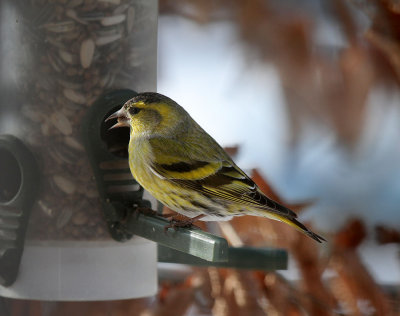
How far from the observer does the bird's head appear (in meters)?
3.72

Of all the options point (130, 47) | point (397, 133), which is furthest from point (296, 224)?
point (397, 133)

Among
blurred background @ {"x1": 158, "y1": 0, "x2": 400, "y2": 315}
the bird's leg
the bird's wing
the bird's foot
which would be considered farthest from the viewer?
blurred background @ {"x1": 158, "y1": 0, "x2": 400, "y2": 315}

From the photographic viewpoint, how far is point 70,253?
3.68 meters

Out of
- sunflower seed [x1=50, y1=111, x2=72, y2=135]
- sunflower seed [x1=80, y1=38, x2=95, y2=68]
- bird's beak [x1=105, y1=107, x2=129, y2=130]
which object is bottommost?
sunflower seed [x1=50, y1=111, x2=72, y2=135]

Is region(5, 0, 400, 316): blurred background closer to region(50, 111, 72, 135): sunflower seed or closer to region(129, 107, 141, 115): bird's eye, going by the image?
region(129, 107, 141, 115): bird's eye

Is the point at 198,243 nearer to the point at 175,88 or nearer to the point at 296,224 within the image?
the point at 296,224

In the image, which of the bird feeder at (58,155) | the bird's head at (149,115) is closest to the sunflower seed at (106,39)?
the bird feeder at (58,155)

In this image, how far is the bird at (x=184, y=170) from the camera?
3.50m

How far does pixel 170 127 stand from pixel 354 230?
3.55ft

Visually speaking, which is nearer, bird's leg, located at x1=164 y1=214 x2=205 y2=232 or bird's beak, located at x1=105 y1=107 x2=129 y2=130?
bird's leg, located at x1=164 y1=214 x2=205 y2=232

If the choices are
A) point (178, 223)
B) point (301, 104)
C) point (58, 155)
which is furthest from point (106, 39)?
point (301, 104)

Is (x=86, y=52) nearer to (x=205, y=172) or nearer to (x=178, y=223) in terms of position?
(x=205, y=172)

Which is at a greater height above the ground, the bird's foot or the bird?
the bird

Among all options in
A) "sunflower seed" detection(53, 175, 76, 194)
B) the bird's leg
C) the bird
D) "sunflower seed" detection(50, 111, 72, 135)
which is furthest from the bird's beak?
the bird's leg
